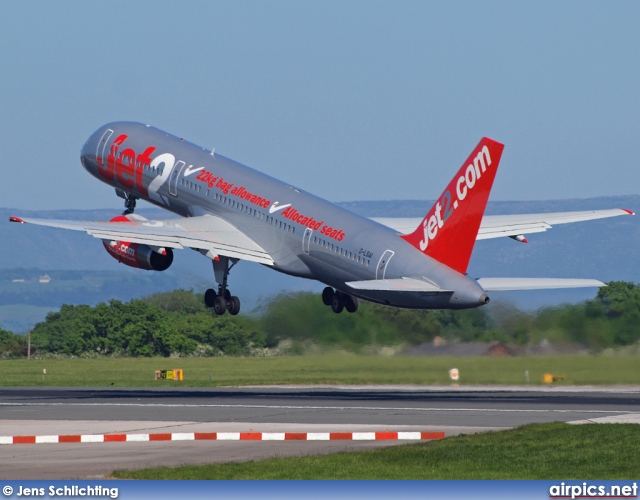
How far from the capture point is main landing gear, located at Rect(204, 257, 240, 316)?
64812mm

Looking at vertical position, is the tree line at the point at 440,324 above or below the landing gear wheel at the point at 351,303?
below

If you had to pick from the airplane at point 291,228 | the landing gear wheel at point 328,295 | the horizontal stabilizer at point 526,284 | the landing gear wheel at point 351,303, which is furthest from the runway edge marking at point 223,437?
the landing gear wheel at point 328,295

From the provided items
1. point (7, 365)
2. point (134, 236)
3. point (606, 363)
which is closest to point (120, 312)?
point (7, 365)

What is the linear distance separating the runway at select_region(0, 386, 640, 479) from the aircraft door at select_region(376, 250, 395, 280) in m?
5.01

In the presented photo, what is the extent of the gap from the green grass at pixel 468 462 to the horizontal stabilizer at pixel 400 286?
47.2 ft

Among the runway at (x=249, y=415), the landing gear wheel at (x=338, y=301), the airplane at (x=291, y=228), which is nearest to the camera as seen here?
the runway at (x=249, y=415)

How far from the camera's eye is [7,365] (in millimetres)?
107375

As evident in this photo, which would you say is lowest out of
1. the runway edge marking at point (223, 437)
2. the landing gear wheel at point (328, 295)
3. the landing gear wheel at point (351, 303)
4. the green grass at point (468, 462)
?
the green grass at point (468, 462)

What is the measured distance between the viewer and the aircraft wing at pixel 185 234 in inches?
2404

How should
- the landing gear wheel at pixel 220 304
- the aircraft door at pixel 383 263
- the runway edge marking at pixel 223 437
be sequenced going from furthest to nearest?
1. the landing gear wheel at pixel 220 304
2. the aircraft door at pixel 383 263
3. the runway edge marking at pixel 223 437

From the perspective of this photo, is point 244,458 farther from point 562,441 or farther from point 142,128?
point 142,128

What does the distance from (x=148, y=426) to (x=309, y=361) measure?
71.5ft

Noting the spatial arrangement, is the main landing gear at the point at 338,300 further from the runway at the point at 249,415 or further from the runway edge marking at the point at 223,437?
the runway edge marking at the point at 223,437

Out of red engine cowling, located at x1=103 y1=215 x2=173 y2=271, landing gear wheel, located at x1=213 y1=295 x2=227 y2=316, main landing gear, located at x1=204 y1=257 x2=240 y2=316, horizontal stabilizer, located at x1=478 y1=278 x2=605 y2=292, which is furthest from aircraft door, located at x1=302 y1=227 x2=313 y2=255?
horizontal stabilizer, located at x1=478 y1=278 x2=605 y2=292
